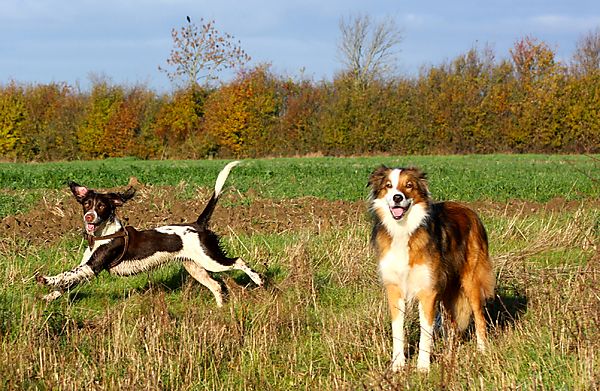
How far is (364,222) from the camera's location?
12.1m

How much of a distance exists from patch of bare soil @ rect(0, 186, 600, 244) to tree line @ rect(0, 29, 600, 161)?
34557mm

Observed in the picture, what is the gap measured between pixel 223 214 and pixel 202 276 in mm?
4353

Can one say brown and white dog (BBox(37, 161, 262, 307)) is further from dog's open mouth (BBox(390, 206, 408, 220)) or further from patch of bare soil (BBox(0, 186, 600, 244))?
dog's open mouth (BBox(390, 206, 408, 220))

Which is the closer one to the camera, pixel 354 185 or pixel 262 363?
pixel 262 363

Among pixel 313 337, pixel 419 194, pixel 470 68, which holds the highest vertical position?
pixel 470 68

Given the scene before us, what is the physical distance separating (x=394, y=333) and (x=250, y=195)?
32.5 feet

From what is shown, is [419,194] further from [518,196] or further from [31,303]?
[518,196]

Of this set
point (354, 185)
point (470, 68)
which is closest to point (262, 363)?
point (354, 185)

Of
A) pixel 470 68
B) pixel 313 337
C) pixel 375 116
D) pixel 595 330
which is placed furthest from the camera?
pixel 470 68

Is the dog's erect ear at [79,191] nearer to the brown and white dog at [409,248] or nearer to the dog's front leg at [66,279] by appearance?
the dog's front leg at [66,279]

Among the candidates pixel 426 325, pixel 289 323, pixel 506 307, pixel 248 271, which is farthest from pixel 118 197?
pixel 506 307

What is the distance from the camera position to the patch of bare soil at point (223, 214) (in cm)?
1127

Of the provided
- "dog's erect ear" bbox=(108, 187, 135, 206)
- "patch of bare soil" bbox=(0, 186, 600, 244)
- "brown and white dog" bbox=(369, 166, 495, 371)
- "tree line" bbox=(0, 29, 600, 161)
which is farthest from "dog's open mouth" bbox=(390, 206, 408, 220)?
"tree line" bbox=(0, 29, 600, 161)

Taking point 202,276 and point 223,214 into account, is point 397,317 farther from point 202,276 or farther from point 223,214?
point 223,214
